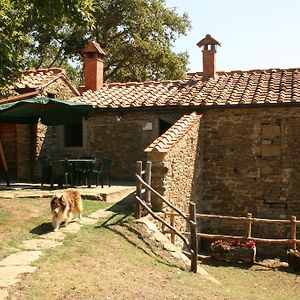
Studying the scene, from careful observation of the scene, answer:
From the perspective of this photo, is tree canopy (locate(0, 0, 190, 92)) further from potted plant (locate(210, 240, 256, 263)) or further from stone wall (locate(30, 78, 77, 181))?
potted plant (locate(210, 240, 256, 263))

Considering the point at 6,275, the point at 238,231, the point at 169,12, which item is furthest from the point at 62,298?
the point at 169,12

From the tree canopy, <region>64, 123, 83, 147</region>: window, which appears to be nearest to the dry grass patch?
<region>64, 123, 83, 147</region>: window

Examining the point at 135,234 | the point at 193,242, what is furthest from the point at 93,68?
the point at 193,242

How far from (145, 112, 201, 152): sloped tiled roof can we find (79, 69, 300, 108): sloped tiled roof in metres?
0.79

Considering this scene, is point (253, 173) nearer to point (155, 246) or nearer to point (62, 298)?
point (155, 246)

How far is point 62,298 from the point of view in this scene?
527cm

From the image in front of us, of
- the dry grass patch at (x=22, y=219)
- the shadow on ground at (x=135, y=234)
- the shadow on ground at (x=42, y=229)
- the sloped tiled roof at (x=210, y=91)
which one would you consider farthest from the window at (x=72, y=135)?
the shadow on ground at (x=42, y=229)

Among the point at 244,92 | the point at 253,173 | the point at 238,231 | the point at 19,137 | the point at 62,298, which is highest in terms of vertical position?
the point at 244,92

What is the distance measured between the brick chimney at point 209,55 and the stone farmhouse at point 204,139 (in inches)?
21.7

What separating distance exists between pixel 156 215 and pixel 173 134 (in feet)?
9.07

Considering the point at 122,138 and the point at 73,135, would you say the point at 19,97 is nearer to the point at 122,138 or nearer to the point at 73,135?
the point at 73,135

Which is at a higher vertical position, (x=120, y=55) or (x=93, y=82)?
(x=120, y=55)

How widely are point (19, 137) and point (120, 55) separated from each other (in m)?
13.9

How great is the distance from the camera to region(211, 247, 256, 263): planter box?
10.3 meters
